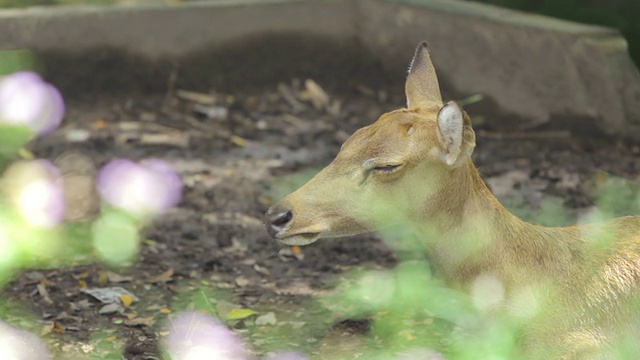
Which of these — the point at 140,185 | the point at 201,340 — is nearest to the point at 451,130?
the point at 201,340

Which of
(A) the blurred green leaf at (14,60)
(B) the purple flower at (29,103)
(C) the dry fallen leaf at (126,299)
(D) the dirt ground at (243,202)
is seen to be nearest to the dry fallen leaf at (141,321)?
(D) the dirt ground at (243,202)

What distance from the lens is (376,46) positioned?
7.93 meters

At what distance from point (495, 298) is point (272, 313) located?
1.46 metres

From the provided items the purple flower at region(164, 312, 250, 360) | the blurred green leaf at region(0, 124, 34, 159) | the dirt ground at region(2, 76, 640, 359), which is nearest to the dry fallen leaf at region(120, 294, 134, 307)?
the dirt ground at region(2, 76, 640, 359)

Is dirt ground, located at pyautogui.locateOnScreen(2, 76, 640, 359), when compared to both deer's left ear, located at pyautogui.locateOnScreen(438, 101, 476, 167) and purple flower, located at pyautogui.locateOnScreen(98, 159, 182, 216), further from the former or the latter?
deer's left ear, located at pyautogui.locateOnScreen(438, 101, 476, 167)

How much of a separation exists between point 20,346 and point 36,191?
199 centimetres

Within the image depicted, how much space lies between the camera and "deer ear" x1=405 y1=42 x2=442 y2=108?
13.8ft

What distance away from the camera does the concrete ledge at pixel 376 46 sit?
6.96 metres

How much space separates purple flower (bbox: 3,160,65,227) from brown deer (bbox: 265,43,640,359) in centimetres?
265

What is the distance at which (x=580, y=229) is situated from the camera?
13.7 ft

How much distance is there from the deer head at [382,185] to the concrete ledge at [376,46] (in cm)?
332

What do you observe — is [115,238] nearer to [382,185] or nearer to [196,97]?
[196,97]

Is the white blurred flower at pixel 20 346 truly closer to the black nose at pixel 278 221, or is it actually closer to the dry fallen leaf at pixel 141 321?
the dry fallen leaf at pixel 141 321

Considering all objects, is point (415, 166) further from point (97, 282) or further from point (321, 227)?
point (97, 282)
